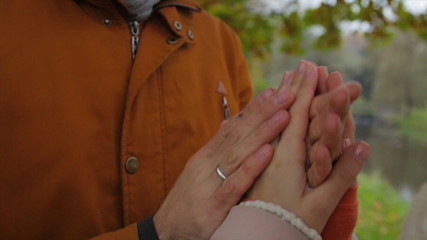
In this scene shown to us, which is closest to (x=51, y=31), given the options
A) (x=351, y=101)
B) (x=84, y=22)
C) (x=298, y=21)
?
(x=84, y=22)

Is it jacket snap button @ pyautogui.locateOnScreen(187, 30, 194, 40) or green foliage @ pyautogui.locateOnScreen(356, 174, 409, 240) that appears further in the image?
green foliage @ pyautogui.locateOnScreen(356, 174, 409, 240)

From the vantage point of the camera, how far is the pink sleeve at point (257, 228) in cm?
60

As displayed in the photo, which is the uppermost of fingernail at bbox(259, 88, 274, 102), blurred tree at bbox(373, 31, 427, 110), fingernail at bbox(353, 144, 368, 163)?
fingernail at bbox(259, 88, 274, 102)

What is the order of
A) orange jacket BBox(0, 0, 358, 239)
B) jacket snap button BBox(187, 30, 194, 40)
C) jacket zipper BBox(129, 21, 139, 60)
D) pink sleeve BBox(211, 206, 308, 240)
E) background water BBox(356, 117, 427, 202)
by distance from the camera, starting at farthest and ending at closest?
1. background water BBox(356, 117, 427, 202)
2. jacket snap button BBox(187, 30, 194, 40)
3. jacket zipper BBox(129, 21, 139, 60)
4. orange jacket BBox(0, 0, 358, 239)
5. pink sleeve BBox(211, 206, 308, 240)

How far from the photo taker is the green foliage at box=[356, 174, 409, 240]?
4789mm

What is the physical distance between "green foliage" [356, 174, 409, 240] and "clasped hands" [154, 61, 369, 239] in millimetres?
3859

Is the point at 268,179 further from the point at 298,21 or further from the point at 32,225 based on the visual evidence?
the point at 298,21

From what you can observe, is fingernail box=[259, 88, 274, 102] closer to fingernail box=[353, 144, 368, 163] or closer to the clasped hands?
the clasped hands

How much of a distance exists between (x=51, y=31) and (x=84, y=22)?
0.29 ft

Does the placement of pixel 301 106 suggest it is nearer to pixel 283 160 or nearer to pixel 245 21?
pixel 283 160

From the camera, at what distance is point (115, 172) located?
0.94 meters

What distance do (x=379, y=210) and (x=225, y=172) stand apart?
621 centimetres

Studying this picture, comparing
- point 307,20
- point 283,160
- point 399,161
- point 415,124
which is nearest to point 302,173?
point 283,160

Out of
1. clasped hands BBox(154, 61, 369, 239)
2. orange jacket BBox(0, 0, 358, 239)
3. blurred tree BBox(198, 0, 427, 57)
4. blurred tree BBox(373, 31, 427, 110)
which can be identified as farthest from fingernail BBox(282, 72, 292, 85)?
blurred tree BBox(373, 31, 427, 110)
